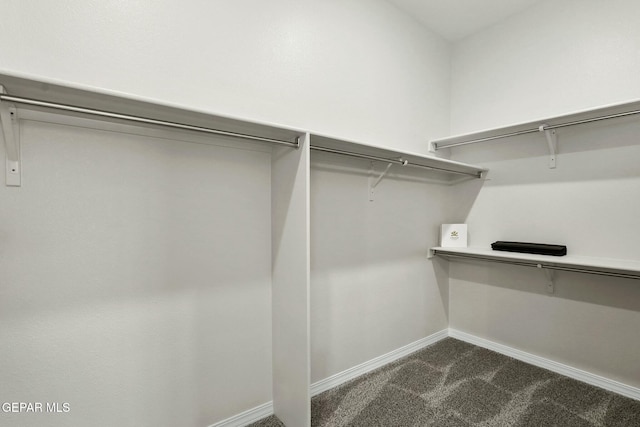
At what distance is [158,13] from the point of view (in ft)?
4.25

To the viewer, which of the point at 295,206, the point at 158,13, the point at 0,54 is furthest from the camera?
the point at 295,206

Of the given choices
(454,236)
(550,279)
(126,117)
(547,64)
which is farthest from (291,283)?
(547,64)

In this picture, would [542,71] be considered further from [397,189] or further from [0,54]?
[0,54]

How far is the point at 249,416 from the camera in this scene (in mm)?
1581

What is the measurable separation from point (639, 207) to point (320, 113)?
205 cm

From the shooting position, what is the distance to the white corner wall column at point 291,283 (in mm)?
1396

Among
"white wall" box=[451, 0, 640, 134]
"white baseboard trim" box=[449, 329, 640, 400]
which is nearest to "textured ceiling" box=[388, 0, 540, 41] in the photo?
"white wall" box=[451, 0, 640, 134]

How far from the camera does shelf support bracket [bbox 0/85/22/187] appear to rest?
0.97 m

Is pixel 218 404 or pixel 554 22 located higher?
pixel 554 22

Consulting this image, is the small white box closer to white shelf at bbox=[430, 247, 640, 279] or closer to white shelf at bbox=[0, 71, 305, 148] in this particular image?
white shelf at bbox=[430, 247, 640, 279]

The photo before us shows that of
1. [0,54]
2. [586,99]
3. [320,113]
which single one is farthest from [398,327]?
[0,54]

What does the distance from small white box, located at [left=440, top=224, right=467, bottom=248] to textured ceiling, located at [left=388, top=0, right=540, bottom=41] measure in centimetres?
170

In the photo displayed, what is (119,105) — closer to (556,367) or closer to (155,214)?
(155,214)

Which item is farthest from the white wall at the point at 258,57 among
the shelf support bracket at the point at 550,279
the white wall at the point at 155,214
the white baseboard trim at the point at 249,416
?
the white baseboard trim at the point at 249,416
